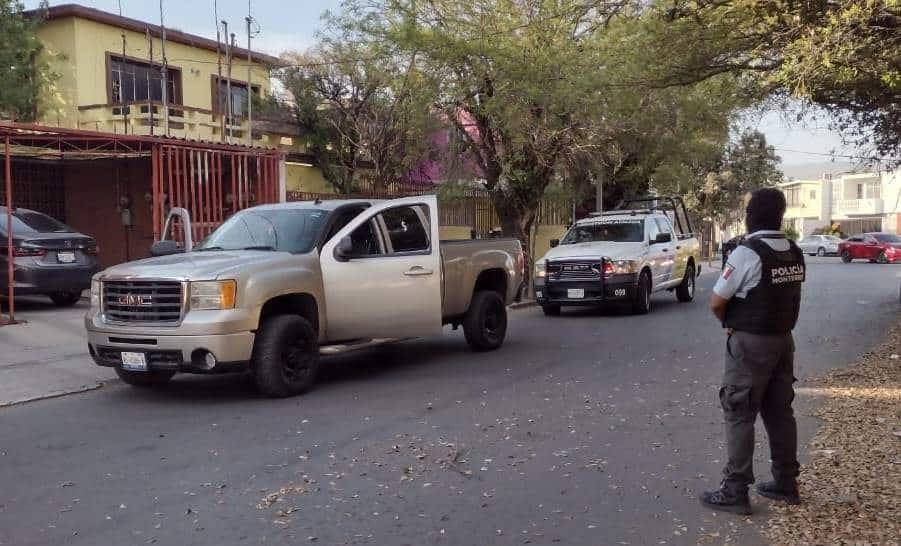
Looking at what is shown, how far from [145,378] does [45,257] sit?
5115 mm

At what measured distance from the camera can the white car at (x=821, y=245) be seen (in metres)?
49.5

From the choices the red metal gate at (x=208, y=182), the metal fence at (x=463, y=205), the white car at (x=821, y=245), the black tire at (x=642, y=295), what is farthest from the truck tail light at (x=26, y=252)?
the white car at (x=821, y=245)

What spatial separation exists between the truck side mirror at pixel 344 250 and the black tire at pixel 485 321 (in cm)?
246

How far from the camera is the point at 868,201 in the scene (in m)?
70.8

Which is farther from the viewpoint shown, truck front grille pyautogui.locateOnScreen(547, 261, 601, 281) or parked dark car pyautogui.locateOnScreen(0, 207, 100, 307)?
truck front grille pyautogui.locateOnScreen(547, 261, 601, 281)

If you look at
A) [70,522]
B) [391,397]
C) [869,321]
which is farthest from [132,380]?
[869,321]

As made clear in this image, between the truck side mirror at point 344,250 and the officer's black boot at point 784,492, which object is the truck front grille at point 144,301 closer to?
the truck side mirror at point 344,250

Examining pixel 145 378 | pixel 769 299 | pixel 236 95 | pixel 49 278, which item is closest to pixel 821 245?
pixel 236 95

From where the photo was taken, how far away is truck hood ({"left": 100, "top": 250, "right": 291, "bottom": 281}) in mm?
7695

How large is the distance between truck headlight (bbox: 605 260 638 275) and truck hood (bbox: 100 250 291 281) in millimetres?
7936

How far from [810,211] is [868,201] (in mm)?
5445

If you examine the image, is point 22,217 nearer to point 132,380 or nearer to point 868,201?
point 132,380

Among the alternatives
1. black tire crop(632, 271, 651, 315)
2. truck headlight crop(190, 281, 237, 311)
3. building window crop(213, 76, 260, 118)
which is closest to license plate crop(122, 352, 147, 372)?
truck headlight crop(190, 281, 237, 311)

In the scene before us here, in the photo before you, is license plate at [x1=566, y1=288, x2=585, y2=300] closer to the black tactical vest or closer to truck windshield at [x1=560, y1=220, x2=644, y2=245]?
truck windshield at [x1=560, y1=220, x2=644, y2=245]
